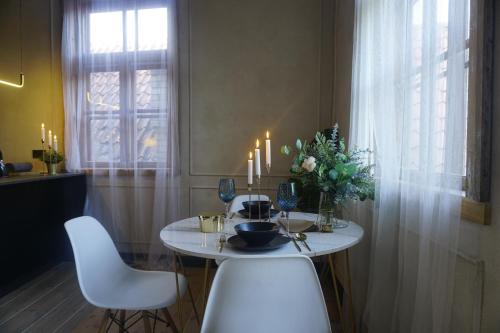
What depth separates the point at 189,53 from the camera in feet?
9.66

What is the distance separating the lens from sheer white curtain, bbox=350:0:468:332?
914mm

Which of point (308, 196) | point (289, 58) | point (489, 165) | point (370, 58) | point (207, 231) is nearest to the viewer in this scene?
point (489, 165)

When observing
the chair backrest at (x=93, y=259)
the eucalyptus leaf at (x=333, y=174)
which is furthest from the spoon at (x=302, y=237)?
the chair backrest at (x=93, y=259)

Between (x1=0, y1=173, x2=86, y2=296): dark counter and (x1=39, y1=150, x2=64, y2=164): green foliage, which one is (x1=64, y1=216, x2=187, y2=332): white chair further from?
(x1=39, y1=150, x2=64, y2=164): green foliage

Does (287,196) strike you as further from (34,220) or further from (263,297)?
(34,220)

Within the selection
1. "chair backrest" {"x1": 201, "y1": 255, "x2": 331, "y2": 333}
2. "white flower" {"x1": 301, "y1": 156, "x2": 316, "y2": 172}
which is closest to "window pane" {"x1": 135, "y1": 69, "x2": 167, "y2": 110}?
"white flower" {"x1": 301, "y1": 156, "x2": 316, "y2": 172}

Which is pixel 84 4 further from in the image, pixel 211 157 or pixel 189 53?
pixel 211 157

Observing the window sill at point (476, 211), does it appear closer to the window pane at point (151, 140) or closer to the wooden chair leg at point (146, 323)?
the wooden chair leg at point (146, 323)

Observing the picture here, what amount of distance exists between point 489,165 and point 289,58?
7.41ft

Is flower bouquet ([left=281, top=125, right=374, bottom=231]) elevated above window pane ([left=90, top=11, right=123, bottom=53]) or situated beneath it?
situated beneath

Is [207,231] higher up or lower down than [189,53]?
lower down

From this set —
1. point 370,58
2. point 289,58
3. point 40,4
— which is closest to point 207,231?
point 370,58

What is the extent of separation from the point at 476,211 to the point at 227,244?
81cm

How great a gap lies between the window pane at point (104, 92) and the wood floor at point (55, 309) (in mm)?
1606
